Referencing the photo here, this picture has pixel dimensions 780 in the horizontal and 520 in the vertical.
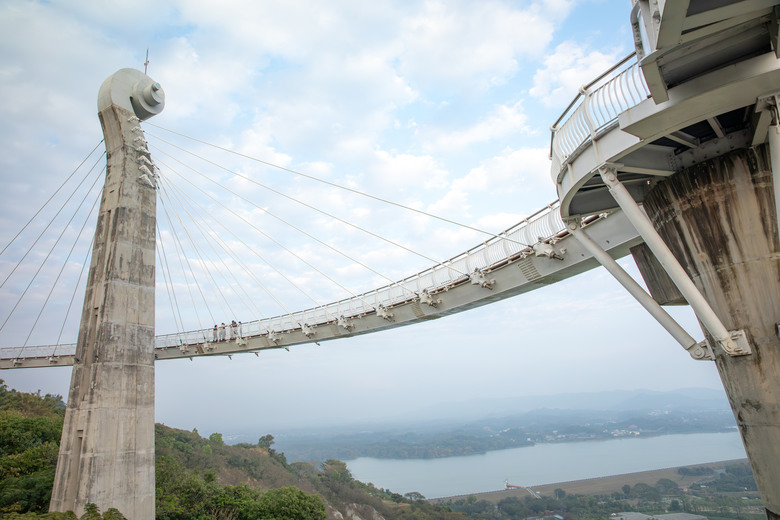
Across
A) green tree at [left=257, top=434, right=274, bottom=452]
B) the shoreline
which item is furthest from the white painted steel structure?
the shoreline

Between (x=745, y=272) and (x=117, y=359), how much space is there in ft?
63.0

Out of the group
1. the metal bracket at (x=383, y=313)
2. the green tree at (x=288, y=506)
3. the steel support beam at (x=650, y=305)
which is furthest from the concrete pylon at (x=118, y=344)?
the steel support beam at (x=650, y=305)

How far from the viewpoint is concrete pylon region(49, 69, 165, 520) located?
51.8 ft

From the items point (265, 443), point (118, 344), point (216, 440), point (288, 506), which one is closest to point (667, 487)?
point (265, 443)

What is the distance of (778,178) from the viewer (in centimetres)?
605

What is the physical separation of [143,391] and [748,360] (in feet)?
62.5

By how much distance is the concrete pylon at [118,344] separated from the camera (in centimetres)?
1578

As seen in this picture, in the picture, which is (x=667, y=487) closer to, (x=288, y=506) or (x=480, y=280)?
(x=288, y=506)

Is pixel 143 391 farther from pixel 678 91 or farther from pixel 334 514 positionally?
pixel 334 514

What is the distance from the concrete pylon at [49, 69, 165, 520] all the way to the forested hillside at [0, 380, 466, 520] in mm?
1466

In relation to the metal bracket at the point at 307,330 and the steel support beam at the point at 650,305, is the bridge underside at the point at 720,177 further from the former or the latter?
the metal bracket at the point at 307,330

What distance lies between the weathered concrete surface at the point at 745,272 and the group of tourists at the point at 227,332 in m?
20.2

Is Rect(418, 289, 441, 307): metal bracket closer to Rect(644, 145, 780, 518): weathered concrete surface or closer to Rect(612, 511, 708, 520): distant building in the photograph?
Rect(644, 145, 780, 518): weathered concrete surface

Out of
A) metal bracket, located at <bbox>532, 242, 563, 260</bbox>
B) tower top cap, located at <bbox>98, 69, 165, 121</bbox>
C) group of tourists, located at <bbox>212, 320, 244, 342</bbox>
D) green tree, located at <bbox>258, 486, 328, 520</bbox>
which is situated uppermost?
tower top cap, located at <bbox>98, 69, 165, 121</bbox>
